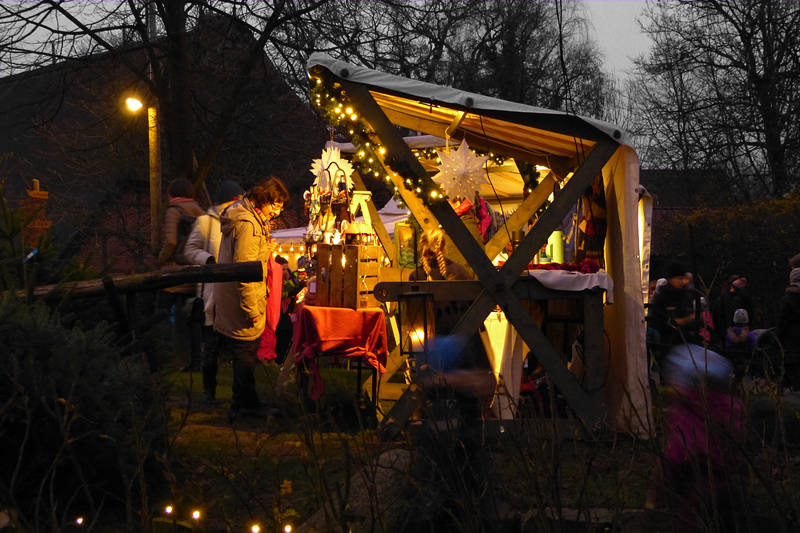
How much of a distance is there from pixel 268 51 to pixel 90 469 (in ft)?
42.3

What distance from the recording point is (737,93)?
24.6 meters

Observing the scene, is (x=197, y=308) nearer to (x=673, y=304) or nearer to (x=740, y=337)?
(x=673, y=304)

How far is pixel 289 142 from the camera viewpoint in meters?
22.8

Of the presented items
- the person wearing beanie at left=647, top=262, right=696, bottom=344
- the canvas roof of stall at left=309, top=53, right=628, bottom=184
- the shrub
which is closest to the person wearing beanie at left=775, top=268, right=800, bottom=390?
the canvas roof of stall at left=309, top=53, right=628, bottom=184

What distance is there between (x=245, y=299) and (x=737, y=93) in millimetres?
20143

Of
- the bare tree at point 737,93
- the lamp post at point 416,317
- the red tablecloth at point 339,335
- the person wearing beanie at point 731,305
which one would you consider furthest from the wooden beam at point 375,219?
the bare tree at point 737,93

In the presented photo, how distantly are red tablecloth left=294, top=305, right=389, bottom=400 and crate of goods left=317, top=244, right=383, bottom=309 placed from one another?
99 mm

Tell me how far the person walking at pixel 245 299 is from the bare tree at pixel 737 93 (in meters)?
18.8

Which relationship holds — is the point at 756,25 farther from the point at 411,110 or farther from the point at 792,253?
the point at 411,110

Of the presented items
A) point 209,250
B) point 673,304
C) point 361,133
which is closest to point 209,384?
point 209,250

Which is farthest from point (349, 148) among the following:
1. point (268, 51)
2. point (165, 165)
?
point (165, 165)

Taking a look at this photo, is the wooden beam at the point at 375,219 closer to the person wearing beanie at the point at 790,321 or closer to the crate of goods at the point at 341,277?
the crate of goods at the point at 341,277

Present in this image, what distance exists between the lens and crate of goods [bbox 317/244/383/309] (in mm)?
7531

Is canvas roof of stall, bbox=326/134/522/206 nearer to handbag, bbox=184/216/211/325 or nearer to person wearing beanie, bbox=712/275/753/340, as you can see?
handbag, bbox=184/216/211/325
